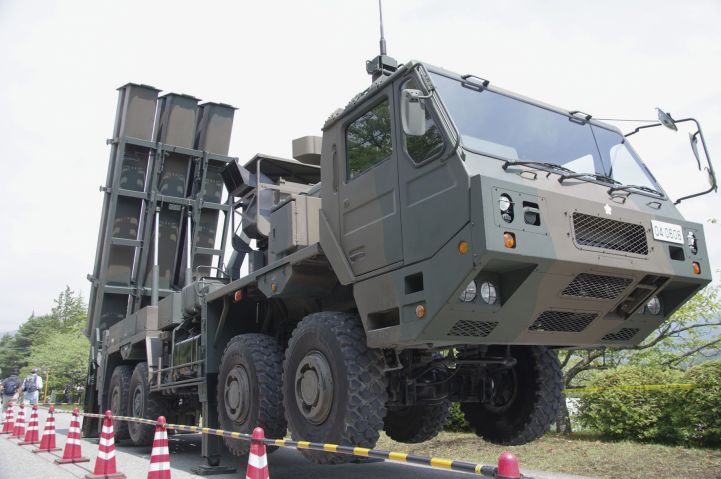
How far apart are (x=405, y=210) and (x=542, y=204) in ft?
2.88

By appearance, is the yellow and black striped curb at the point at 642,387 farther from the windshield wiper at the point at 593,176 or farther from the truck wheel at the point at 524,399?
the windshield wiper at the point at 593,176

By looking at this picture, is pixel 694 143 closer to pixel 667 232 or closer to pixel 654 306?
pixel 667 232

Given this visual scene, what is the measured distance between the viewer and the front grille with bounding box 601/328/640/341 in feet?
15.5

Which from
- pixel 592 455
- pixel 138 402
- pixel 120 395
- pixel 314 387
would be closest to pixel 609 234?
pixel 314 387

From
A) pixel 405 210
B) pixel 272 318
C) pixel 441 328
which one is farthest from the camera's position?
pixel 272 318

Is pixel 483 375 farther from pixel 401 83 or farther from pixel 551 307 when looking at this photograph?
pixel 401 83

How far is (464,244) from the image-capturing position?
12.0ft

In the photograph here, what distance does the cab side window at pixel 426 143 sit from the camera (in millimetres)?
3998

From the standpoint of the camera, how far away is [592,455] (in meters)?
7.44

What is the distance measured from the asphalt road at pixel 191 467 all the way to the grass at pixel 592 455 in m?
0.59

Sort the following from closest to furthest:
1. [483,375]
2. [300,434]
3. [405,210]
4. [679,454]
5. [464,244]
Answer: [464,244], [405,210], [300,434], [483,375], [679,454]

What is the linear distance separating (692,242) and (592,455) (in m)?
3.90

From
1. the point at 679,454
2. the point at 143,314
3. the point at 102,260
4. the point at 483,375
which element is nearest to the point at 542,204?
the point at 483,375

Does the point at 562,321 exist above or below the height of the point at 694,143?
below
